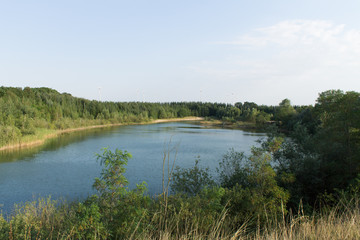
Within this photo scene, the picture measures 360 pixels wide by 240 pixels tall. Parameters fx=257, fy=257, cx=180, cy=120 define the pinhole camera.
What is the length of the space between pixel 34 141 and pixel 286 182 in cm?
3044

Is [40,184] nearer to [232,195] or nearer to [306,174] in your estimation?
[232,195]

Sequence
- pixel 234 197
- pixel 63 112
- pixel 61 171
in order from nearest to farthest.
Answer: pixel 234 197 < pixel 61 171 < pixel 63 112

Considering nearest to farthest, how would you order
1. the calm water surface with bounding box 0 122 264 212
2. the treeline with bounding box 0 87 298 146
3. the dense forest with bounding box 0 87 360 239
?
the dense forest with bounding box 0 87 360 239, the calm water surface with bounding box 0 122 264 212, the treeline with bounding box 0 87 298 146

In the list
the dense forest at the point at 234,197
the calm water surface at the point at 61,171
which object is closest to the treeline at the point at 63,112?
the calm water surface at the point at 61,171

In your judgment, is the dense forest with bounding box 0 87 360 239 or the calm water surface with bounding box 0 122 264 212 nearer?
the dense forest with bounding box 0 87 360 239

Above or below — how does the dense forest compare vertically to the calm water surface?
above

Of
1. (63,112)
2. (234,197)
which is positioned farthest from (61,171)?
(63,112)

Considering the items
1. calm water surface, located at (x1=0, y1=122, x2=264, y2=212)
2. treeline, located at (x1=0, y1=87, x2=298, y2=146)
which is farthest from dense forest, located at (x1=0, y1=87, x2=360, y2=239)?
treeline, located at (x1=0, y1=87, x2=298, y2=146)

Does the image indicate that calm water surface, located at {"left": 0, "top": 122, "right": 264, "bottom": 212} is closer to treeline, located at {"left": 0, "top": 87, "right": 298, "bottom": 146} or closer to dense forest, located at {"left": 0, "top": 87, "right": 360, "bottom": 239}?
dense forest, located at {"left": 0, "top": 87, "right": 360, "bottom": 239}

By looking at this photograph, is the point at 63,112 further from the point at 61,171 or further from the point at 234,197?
the point at 234,197

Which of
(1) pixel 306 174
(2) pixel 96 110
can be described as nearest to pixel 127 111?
(2) pixel 96 110

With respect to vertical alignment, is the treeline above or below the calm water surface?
above

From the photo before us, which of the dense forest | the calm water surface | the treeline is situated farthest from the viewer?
the treeline

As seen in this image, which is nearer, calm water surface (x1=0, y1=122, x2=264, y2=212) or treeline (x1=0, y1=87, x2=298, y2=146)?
calm water surface (x1=0, y1=122, x2=264, y2=212)
